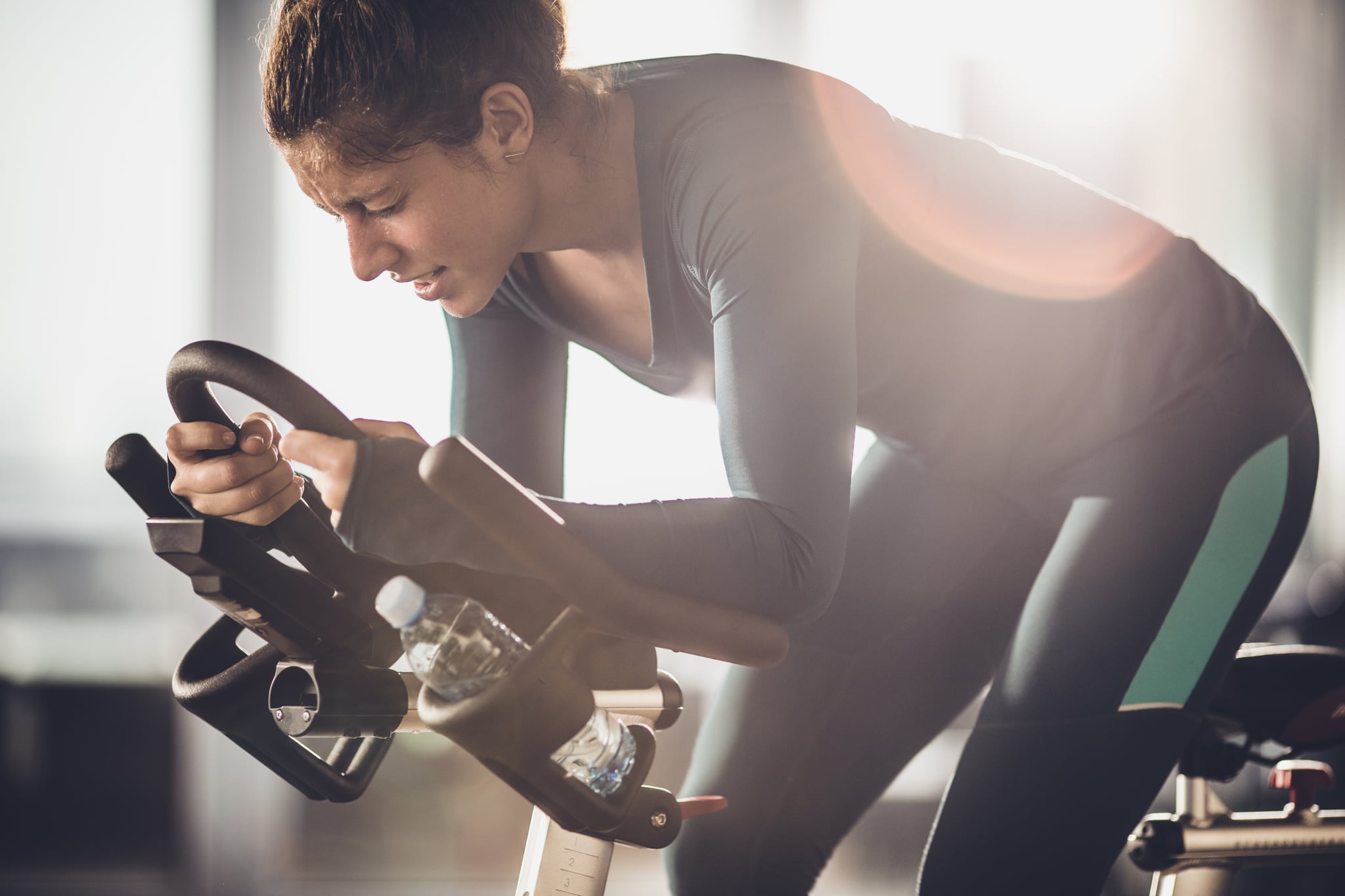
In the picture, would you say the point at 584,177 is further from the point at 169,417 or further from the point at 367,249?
the point at 169,417

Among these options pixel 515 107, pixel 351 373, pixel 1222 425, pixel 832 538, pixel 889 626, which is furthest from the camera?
pixel 351 373

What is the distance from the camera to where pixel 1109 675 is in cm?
83

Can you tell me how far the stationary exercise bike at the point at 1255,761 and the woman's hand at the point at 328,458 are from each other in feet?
3.04

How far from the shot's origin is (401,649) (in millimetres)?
662

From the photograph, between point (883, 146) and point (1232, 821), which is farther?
point (1232, 821)

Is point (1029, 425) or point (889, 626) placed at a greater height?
point (1029, 425)

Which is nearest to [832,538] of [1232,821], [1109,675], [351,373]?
[1109,675]

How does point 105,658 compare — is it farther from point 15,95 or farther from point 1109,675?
point 1109,675

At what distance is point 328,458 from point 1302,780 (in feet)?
3.79

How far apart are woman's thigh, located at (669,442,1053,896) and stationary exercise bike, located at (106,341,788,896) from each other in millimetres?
275

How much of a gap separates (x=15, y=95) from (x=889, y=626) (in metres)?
2.36

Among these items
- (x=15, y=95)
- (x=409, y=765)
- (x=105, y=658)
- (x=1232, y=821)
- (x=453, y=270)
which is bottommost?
(x=409, y=765)

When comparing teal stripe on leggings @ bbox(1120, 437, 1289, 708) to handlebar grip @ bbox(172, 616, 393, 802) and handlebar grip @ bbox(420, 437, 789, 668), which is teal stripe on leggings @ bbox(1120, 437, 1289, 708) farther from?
handlebar grip @ bbox(172, 616, 393, 802)

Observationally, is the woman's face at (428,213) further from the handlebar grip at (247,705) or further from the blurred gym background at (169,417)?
the blurred gym background at (169,417)
